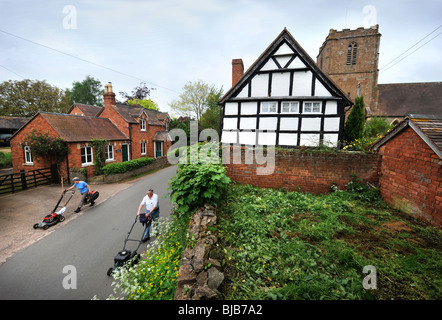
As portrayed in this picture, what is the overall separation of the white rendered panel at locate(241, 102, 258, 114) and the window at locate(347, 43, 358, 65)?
18423 mm

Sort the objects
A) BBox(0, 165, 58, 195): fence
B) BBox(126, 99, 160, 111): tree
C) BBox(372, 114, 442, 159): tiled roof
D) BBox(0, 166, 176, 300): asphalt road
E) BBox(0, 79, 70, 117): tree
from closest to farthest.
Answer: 1. BBox(372, 114, 442, 159): tiled roof
2. BBox(0, 166, 176, 300): asphalt road
3. BBox(0, 165, 58, 195): fence
4. BBox(0, 79, 70, 117): tree
5. BBox(126, 99, 160, 111): tree

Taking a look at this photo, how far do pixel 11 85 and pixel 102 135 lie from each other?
3346 cm

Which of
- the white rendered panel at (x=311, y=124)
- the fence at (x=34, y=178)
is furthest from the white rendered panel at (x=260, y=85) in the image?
the fence at (x=34, y=178)

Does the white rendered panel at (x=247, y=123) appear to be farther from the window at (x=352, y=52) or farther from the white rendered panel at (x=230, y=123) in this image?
the window at (x=352, y=52)

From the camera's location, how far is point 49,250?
6043 mm

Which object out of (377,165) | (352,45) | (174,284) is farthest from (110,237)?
(352,45)

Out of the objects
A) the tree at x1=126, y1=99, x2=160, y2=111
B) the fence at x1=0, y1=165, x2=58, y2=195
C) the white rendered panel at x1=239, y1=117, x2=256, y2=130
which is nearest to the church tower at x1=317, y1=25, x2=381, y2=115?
the white rendered panel at x1=239, y1=117, x2=256, y2=130

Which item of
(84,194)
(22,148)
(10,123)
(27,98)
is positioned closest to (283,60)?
(84,194)

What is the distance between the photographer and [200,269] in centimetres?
299

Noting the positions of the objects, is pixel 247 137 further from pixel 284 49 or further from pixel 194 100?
pixel 194 100

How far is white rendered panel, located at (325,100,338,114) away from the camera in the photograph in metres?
10.8

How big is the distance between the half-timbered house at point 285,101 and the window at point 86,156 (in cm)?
1222

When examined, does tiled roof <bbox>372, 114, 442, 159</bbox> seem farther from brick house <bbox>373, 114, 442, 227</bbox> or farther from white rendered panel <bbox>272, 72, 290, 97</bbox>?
white rendered panel <bbox>272, 72, 290, 97</bbox>
